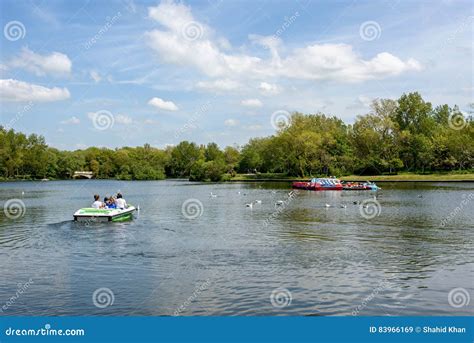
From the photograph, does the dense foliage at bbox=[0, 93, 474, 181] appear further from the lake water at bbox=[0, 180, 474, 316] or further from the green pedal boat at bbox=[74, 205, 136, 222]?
the green pedal boat at bbox=[74, 205, 136, 222]

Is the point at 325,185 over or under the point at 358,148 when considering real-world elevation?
under

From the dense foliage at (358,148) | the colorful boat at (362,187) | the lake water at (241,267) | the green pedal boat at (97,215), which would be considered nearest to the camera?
the lake water at (241,267)

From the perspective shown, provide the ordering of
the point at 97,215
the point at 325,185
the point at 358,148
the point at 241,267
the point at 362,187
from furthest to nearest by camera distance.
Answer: the point at 358,148
the point at 325,185
the point at 362,187
the point at 97,215
the point at 241,267

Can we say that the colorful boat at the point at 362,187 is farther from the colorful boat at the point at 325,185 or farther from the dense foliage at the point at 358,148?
the dense foliage at the point at 358,148

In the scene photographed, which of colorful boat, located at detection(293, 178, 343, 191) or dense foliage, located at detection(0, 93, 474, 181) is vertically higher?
dense foliage, located at detection(0, 93, 474, 181)

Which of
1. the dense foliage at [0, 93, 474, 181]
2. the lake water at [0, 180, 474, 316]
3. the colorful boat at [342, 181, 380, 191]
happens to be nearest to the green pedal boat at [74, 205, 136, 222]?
the lake water at [0, 180, 474, 316]

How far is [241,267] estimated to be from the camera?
20.4 metres

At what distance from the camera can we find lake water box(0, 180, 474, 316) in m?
15.3

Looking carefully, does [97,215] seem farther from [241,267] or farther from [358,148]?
[358,148]

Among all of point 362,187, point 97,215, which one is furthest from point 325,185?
point 97,215

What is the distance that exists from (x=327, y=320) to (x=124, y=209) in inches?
1081

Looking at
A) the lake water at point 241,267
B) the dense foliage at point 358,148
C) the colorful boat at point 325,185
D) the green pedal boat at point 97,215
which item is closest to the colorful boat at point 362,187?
the colorful boat at point 325,185

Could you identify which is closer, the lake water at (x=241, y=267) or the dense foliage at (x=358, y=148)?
the lake water at (x=241, y=267)

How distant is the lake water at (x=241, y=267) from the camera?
15.3 m
